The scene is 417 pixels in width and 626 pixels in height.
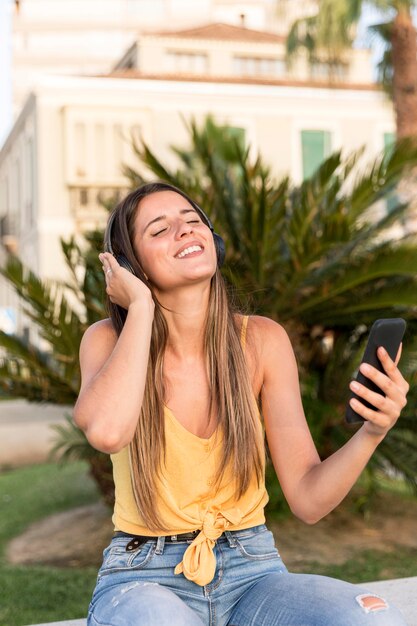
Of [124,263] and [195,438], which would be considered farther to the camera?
[124,263]

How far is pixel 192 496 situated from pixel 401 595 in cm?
98

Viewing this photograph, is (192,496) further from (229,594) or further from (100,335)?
(100,335)

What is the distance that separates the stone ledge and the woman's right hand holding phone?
1.06m

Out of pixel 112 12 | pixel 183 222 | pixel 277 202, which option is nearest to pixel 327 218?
pixel 277 202

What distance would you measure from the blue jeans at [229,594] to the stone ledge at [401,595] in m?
0.62

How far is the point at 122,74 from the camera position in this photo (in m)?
28.2

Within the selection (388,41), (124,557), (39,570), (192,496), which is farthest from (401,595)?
(388,41)

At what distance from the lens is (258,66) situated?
111 ft

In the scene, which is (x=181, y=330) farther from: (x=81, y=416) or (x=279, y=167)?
(x=279, y=167)

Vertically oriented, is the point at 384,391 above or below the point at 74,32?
below

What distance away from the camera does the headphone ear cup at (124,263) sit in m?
2.65

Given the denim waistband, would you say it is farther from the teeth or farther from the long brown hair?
the teeth

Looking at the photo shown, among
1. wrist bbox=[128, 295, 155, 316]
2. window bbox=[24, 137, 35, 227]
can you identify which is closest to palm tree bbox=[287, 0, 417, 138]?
wrist bbox=[128, 295, 155, 316]

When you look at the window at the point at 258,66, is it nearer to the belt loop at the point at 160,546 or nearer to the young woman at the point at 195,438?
the young woman at the point at 195,438
